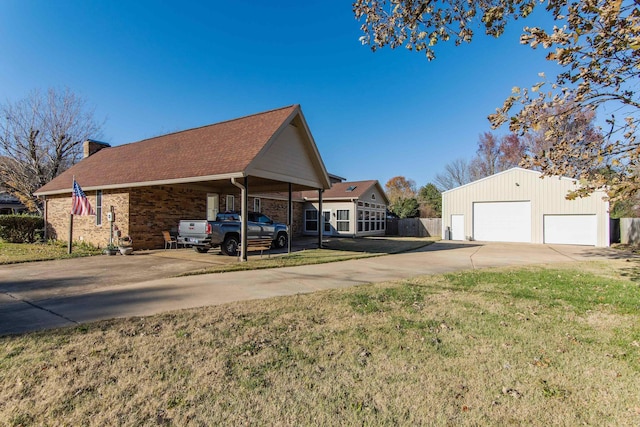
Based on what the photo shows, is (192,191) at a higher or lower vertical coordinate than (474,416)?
higher

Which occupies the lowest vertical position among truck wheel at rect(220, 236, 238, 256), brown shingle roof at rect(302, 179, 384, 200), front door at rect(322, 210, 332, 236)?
truck wheel at rect(220, 236, 238, 256)

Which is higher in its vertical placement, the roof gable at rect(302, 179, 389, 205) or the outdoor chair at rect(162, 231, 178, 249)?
the roof gable at rect(302, 179, 389, 205)

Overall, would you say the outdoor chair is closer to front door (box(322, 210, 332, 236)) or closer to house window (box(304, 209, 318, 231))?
house window (box(304, 209, 318, 231))

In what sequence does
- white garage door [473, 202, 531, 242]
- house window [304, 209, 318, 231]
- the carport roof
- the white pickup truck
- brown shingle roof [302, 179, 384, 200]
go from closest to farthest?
1. the carport roof
2. the white pickup truck
3. white garage door [473, 202, 531, 242]
4. brown shingle roof [302, 179, 384, 200]
5. house window [304, 209, 318, 231]

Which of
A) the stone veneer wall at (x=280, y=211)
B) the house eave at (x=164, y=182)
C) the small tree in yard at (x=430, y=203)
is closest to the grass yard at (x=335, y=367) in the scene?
the house eave at (x=164, y=182)

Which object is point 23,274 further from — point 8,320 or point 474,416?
point 474,416

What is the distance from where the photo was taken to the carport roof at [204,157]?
38.7 ft

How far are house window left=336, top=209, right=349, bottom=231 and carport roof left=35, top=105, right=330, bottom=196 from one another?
380 inches

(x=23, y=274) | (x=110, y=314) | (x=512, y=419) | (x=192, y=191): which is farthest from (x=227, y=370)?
(x=192, y=191)

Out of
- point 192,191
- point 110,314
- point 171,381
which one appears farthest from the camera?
point 192,191

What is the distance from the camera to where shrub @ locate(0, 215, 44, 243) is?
16984 mm

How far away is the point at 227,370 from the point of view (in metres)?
3.41

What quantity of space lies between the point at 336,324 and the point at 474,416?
2323mm

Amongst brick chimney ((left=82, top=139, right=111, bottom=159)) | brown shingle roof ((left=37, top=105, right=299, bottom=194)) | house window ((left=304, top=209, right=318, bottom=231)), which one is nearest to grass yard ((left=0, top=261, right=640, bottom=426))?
brown shingle roof ((left=37, top=105, right=299, bottom=194))
